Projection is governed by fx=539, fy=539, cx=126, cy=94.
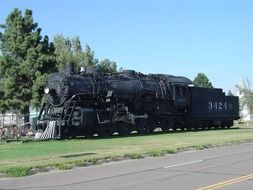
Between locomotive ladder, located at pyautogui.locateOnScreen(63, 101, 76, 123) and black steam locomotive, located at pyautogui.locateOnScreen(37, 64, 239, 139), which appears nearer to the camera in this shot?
locomotive ladder, located at pyautogui.locateOnScreen(63, 101, 76, 123)

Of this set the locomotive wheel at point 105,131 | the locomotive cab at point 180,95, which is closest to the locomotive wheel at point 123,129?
the locomotive wheel at point 105,131

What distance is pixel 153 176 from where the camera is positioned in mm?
14258

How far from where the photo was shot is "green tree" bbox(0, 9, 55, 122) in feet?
153

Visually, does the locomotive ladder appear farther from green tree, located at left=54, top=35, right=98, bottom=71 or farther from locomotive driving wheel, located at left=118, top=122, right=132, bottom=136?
green tree, located at left=54, top=35, right=98, bottom=71

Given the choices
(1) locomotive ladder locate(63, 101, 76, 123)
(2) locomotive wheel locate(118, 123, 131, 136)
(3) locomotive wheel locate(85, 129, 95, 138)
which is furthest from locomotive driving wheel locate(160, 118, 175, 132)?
(1) locomotive ladder locate(63, 101, 76, 123)

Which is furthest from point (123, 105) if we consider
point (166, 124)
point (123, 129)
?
point (166, 124)

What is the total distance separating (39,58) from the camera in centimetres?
4644

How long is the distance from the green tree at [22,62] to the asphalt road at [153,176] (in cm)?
2895

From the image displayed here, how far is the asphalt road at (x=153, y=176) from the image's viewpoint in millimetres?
12438

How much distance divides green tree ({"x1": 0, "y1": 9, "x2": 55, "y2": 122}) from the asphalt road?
28.9 meters

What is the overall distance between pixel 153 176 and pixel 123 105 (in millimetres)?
23647

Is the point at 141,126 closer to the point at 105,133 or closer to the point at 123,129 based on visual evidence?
the point at 123,129

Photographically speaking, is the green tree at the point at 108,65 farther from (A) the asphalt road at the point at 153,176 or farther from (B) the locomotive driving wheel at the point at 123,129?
(A) the asphalt road at the point at 153,176

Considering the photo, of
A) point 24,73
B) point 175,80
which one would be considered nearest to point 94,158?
point 175,80
